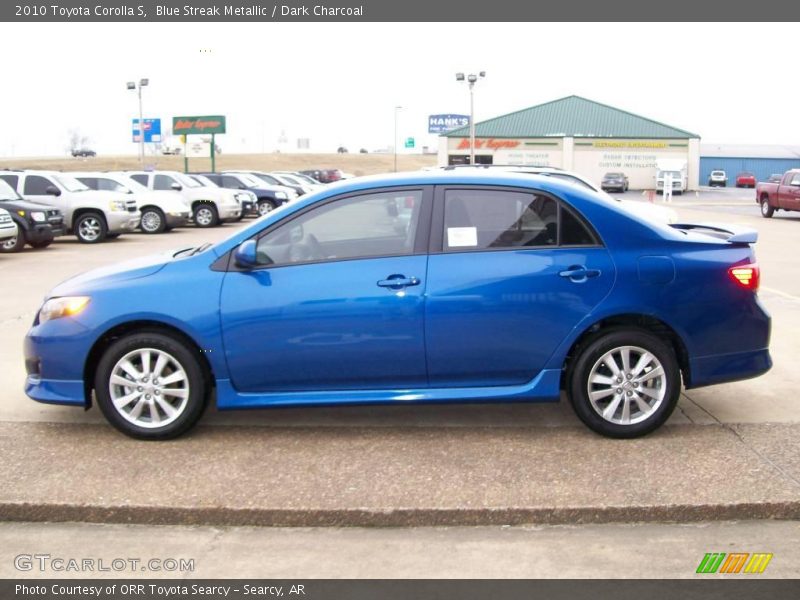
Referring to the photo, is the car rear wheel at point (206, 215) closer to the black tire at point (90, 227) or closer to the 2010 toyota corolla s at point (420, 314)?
the black tire at point (90, 227)

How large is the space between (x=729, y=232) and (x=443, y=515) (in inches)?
119

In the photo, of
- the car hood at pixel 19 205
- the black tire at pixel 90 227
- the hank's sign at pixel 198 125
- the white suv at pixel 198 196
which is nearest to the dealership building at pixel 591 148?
the hank's sign at pixel 198 125

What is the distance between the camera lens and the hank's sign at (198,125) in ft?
208

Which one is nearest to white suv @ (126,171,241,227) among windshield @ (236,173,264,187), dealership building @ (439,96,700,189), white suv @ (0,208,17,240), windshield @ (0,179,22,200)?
windshield @ (236,173,264,187)

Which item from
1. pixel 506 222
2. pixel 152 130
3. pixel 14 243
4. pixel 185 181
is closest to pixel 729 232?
pixel 506 222

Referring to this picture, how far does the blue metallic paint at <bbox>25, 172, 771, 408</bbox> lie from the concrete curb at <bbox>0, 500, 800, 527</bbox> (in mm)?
1041

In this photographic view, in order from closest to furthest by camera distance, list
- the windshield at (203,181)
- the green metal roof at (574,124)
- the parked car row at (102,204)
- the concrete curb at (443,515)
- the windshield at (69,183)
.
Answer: the concrete curb at (443,515) → the parked car row at (102,204) → the windshield at (69,183) → the windshield at (203,181) → the green metal roof at (574,124)

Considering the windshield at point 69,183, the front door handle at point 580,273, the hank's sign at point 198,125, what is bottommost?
the front door handle at point 580,273

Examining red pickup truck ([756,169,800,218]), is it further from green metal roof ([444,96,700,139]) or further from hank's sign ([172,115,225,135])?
hank's sign ([172,115,225,135])

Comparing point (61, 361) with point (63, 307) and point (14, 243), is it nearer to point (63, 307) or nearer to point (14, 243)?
point (63, 307)

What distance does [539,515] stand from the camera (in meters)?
4.14

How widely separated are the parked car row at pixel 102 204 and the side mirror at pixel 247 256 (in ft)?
33.5

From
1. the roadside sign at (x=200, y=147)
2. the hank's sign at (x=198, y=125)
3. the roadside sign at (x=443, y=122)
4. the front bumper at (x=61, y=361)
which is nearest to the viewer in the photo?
the front bumper at (x=61, y=361)

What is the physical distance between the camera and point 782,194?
28312mm
